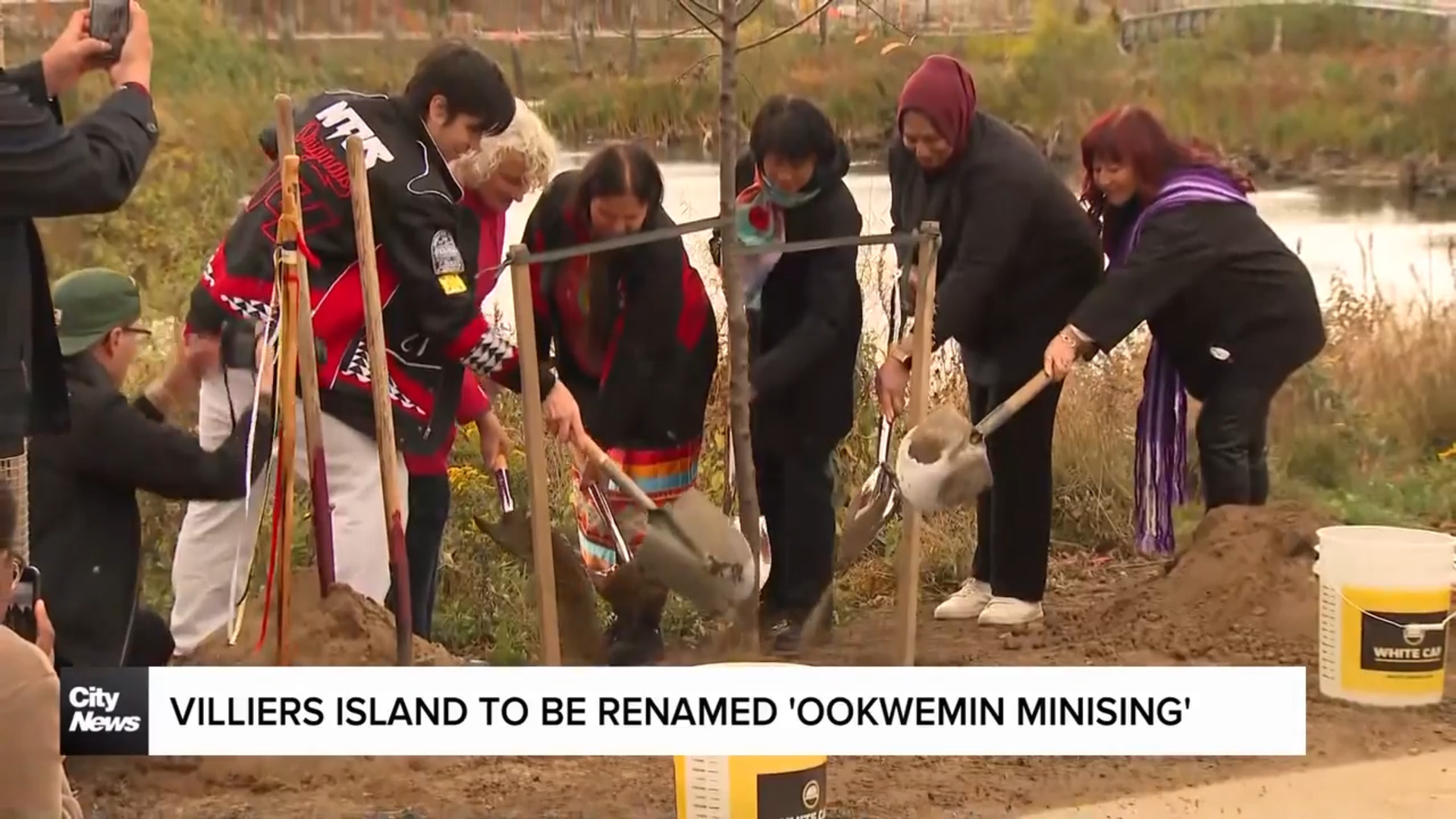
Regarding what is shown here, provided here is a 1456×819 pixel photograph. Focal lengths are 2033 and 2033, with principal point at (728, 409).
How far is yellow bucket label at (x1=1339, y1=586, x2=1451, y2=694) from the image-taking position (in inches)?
156

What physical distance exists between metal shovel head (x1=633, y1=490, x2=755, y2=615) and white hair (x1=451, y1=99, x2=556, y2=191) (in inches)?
28.2

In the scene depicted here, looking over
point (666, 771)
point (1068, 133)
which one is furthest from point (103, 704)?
point (1068, 133)

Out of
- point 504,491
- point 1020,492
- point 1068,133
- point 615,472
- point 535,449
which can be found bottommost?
point 1020,492

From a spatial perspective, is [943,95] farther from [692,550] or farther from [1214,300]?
[692,550]

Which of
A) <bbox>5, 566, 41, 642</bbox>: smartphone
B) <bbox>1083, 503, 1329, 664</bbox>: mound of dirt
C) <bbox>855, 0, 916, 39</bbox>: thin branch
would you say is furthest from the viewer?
<bbox>1083, 503, 1329, 664</bbox>: mound of dirt

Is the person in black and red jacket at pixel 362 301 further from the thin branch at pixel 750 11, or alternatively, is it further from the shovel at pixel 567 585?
the thin branch at pixel 750 11

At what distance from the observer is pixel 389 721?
366cm

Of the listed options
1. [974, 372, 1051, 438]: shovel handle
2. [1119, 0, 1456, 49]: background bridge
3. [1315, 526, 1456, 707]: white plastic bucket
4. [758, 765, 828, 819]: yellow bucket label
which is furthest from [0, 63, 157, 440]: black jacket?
[1315, 526, 1456, 707]: white plastic bucket

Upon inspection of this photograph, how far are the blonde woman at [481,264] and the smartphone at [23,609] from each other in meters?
0.84

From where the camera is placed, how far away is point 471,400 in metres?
4.19

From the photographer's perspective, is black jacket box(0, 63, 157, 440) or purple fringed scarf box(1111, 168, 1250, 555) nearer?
black jacket box(0, 63, 157, 440)

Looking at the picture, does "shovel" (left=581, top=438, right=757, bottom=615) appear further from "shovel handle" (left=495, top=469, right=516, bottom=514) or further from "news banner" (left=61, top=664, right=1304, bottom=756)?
"news banner" (left=61, top=664, right=1304, bottom=756)

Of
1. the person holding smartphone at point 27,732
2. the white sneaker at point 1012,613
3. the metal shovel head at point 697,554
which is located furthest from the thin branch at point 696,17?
the person holding smartphone at point 27,732

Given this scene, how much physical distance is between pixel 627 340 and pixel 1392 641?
1.64m
